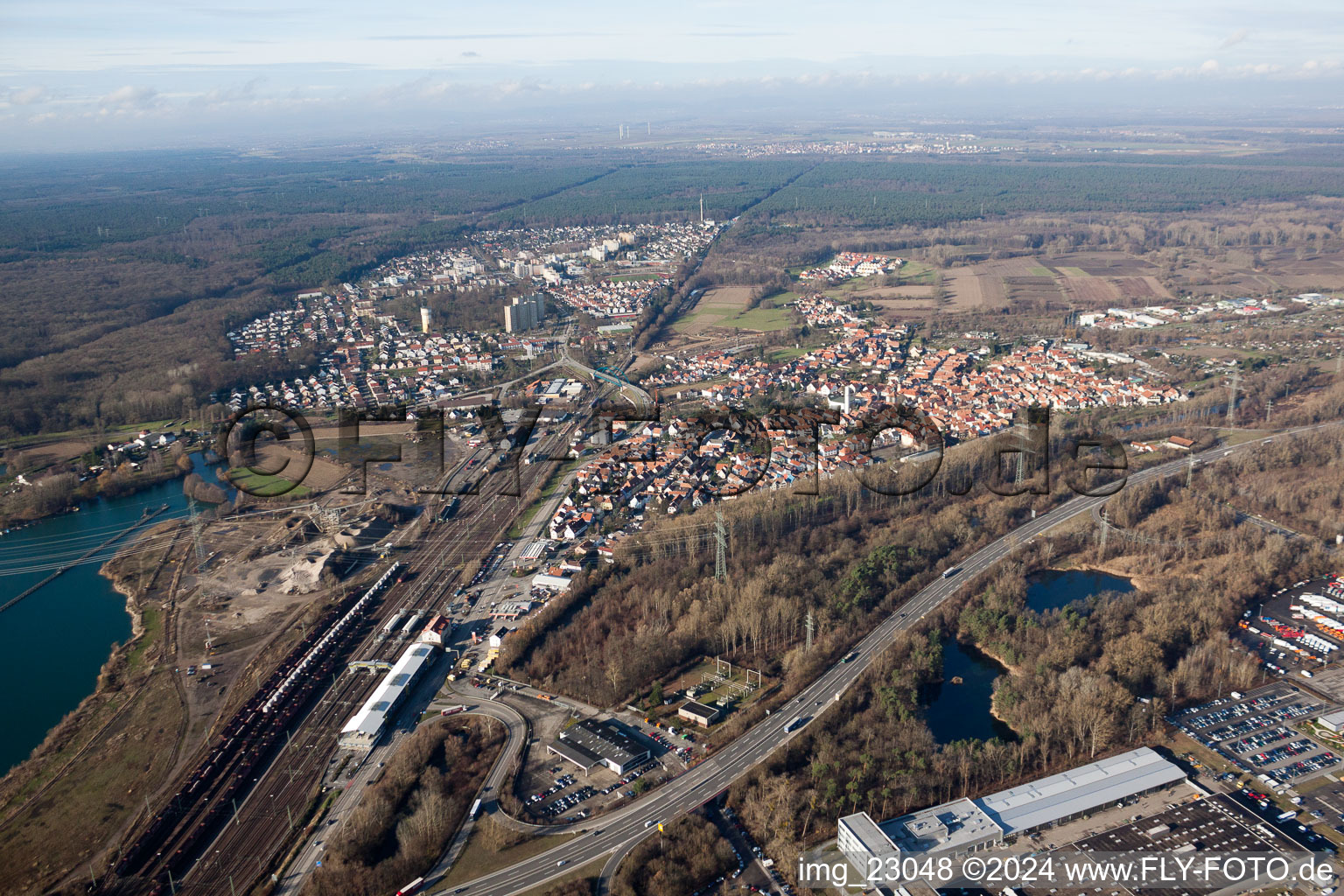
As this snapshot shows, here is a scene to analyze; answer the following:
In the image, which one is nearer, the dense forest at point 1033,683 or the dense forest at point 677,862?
the dense forest at point 677,862

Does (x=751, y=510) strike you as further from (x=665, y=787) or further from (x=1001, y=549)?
(x=665, y=787)

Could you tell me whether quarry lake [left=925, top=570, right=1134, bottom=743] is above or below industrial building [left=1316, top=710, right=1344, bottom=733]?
below

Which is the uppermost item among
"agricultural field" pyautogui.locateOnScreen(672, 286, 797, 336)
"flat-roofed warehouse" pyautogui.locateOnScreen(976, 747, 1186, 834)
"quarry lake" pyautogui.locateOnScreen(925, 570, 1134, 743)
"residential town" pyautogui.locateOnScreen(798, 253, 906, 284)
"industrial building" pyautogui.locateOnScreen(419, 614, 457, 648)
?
"residential town" pyautogui.locateOnScreen(798, 253, 906, 284)

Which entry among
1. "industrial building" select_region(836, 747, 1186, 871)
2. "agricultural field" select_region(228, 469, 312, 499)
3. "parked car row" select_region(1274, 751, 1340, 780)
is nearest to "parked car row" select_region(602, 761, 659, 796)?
"industrial building" select_region(836, 747, 1186, 871)

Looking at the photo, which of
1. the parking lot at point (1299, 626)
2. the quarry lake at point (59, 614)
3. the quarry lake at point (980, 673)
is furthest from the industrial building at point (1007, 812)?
the quarry lake at point (59, 614)

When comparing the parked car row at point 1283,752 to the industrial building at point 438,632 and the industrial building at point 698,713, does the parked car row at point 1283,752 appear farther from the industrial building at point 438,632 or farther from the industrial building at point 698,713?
the industrial building at point 438,632

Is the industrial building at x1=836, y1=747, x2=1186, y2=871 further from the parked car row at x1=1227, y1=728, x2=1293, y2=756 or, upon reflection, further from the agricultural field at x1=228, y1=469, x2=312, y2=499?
the agricultural field at x1=228, y1=469, x2=312, y2=499


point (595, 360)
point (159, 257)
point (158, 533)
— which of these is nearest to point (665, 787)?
point (158, 533)

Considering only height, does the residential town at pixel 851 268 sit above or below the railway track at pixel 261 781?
above
